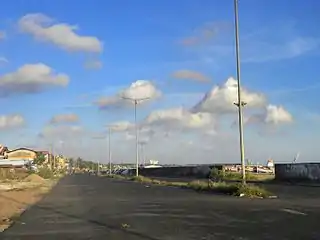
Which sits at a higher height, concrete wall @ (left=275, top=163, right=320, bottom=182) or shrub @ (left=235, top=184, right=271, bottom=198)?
concrete wall @ (left=275, top=163, right=320, bottom=182)

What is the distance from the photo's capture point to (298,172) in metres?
57.5

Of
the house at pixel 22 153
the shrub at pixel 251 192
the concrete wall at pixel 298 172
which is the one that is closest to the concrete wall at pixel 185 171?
the concrete wall at pixel 298 172

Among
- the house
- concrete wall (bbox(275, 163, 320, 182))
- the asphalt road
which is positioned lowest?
the asphalt road

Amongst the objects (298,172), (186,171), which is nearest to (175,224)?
(298,172)

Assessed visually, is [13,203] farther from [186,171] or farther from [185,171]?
[185,171]

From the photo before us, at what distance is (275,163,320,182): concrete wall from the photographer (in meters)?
53.2

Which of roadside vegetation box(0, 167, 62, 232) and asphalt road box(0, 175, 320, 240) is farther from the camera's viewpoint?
roadside vegetation box(0, 167, 62, 232)

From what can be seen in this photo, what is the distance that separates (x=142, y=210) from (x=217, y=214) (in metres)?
3.93

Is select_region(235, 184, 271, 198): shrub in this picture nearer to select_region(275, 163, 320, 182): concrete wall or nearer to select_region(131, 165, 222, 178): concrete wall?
select_region(275, 163, 320, 182): concrete wall

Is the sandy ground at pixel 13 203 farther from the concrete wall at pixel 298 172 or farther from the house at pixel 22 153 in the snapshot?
the house at pixel 22 153

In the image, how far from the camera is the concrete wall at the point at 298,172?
53219 millimetres

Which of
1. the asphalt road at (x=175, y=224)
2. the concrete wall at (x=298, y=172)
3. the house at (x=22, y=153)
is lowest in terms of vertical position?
the asphalt road at (x=175, y=224)

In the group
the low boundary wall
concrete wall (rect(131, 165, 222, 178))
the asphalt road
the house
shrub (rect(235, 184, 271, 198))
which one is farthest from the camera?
the house

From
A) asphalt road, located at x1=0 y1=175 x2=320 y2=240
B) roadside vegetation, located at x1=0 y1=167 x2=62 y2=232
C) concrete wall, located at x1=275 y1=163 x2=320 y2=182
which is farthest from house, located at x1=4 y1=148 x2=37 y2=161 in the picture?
asphalt road, located at x1=0 y1=175 x2=320 y2=240
